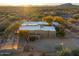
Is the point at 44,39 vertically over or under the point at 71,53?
over

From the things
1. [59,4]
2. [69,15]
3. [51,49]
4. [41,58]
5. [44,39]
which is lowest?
[41,58]

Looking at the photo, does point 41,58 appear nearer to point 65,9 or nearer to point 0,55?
point 0,55

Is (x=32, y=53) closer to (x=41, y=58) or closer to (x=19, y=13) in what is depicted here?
(x=41, y=58)

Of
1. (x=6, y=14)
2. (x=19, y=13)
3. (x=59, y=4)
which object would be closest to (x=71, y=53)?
(x=59, y=4)

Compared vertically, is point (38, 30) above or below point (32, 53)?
above

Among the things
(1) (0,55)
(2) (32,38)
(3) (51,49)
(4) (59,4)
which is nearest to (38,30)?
(2) (32,38)

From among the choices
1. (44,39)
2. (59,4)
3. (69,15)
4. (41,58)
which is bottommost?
(41,58)

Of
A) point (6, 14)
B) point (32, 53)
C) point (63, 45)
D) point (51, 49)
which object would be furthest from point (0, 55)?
point (63, 45)
